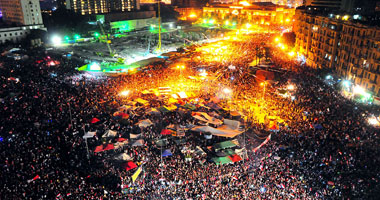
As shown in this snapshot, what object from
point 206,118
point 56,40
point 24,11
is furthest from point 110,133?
point 24,11

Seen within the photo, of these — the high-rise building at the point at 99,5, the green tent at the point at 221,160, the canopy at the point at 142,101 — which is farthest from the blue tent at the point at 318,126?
the high-rise building at the point at 99,5

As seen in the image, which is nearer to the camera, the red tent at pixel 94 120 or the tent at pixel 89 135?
the tent at pixel 89 135

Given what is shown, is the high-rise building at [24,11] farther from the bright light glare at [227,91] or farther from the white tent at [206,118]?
the white tent at [206,118]

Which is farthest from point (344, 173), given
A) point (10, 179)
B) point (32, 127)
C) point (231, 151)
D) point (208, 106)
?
point (32, 127)

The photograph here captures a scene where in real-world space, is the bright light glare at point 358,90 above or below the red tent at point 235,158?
above

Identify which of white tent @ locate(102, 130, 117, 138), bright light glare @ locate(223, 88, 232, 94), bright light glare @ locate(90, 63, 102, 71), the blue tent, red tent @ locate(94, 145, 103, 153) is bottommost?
red tent @ locate(94, 145, 103, 153)

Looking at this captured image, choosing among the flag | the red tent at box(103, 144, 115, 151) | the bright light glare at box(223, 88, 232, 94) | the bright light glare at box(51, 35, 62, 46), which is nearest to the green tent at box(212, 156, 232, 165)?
the flag

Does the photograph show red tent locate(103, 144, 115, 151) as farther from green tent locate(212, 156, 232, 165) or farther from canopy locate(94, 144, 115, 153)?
green tent locate(212, 156, 232, 165)
